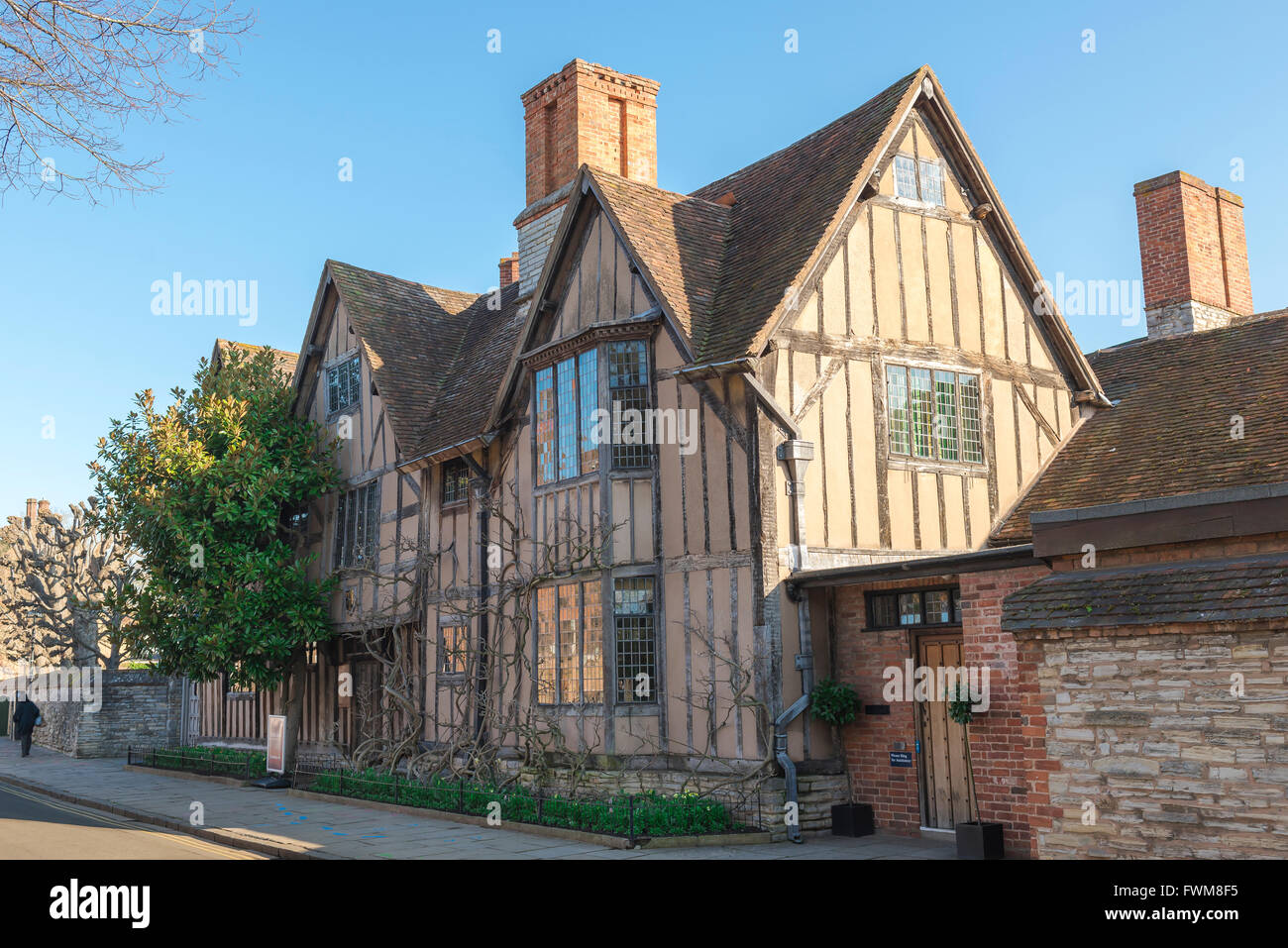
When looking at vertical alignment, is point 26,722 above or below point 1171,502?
below

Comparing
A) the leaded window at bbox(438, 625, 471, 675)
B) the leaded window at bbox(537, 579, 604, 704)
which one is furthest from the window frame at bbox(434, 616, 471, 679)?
the leaded window at bbox(537, 579, 604, 704)

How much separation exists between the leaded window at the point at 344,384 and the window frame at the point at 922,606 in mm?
12344

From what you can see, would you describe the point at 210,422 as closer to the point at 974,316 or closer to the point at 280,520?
the point at 280,520

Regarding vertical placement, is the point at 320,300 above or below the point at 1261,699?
above

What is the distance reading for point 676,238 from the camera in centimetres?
1612

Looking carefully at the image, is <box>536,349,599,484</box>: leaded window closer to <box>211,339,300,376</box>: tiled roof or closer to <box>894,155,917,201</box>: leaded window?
<box>894,155,917,201</box>: leaded window

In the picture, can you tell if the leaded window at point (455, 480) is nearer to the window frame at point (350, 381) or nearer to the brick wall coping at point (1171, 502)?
the window frame at point (350, 381)

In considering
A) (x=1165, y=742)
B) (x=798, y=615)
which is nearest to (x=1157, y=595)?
(x=1165, y=742)

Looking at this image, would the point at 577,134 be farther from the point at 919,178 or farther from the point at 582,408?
the point at 919,178

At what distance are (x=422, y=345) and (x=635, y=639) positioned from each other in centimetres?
1012

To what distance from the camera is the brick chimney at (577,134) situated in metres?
18.6

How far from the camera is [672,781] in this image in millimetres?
14211
